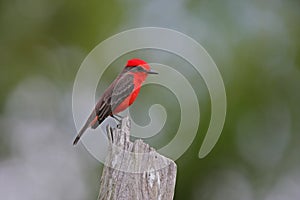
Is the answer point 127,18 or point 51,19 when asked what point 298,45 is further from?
point 51,19

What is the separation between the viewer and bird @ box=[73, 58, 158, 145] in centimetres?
292

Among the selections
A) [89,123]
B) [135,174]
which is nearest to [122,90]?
[89,123]

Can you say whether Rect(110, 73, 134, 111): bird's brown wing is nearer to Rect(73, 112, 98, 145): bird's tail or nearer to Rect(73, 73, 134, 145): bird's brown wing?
Rect(73, 73, 134, 145): bird's brown wing

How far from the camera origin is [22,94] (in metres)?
4.94

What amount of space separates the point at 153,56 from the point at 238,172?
116 centimetres

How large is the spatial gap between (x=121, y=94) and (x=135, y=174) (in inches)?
38.6

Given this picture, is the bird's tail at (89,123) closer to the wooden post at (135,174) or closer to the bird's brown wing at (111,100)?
the bird's brown wing at (111,100)

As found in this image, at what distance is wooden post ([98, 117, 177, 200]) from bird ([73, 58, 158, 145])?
770 mm

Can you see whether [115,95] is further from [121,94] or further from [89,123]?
[89,123]

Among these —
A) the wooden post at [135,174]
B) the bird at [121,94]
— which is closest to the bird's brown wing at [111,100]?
the bird at [121,94]

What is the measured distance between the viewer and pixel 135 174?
80.6 inches

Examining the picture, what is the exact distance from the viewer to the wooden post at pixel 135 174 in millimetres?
2027

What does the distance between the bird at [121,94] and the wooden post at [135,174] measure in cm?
77

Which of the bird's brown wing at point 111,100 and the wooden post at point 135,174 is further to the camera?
the bird's brown wing at point 111,100
